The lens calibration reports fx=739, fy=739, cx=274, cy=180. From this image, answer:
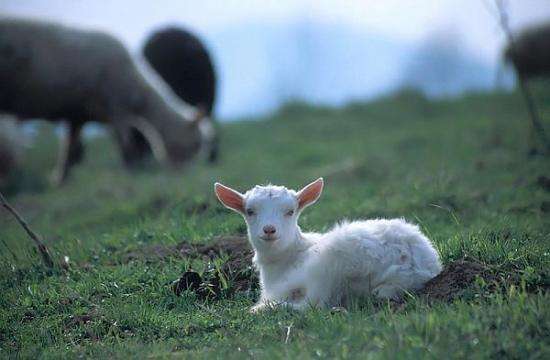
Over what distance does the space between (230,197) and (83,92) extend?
7.81 m

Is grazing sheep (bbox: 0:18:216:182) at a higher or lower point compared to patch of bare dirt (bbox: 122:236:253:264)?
higher

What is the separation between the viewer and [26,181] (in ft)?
42.6

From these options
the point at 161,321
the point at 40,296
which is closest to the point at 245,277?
the point at 161,321

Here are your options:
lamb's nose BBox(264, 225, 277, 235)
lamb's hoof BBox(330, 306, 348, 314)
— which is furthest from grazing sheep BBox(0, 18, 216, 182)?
lamb's hoof BBox(330, 306, 348, 314)

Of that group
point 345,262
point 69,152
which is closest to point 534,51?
point 69,152

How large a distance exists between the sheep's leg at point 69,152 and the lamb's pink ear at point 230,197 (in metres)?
8.60

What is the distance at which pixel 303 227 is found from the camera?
6.53 m

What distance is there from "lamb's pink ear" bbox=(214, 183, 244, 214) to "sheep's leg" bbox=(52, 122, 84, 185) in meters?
8.60

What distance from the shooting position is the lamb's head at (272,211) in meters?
4.84

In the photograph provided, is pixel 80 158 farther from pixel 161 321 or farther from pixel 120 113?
pixel 161 321

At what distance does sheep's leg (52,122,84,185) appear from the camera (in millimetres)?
13188

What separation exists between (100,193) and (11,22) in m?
3.20

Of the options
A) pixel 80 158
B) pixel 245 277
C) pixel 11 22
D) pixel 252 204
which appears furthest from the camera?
pixel 80 158

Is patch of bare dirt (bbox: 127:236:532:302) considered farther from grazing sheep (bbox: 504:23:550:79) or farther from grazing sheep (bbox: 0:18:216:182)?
grazing sheep (bbox: 504:23:550:79)
